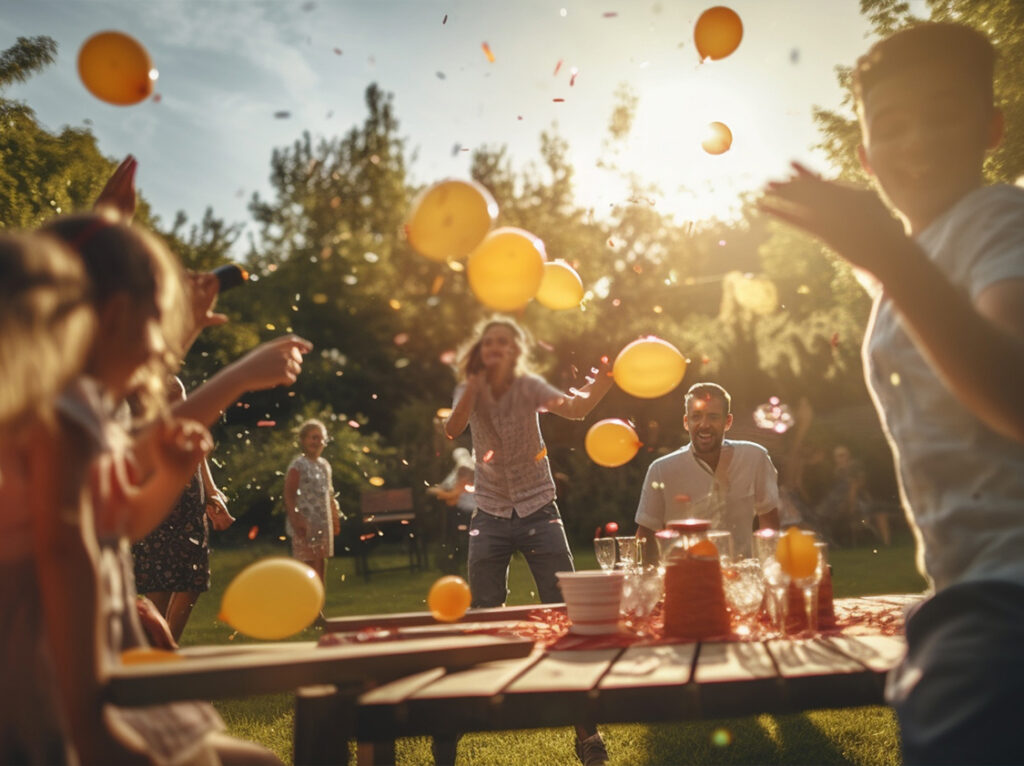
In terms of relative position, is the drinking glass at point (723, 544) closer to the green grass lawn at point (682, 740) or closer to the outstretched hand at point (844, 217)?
the outstretched hand at point (844, 217)

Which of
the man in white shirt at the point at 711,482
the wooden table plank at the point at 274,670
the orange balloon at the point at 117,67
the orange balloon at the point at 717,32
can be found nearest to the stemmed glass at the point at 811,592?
the wooden table plank at the point at 274,670

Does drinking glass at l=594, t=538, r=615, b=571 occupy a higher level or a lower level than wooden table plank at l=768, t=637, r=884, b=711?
higher

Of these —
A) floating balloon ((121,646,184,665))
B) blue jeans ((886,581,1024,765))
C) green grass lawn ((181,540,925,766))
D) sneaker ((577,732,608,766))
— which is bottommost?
green grass lawn ((181,540,925,766))

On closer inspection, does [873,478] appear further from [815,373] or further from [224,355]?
[224,355]

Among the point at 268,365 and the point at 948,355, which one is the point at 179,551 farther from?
the point at 948,355

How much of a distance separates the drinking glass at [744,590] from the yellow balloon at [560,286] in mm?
1785

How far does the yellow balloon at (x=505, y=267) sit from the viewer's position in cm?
334

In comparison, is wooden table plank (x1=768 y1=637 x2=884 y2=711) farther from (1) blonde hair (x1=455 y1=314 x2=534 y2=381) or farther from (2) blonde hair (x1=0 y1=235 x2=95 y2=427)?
(1) blonde hair (x1=455 y1=314 x2=534 y2=381)

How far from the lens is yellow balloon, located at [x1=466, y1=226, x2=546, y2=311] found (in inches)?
132

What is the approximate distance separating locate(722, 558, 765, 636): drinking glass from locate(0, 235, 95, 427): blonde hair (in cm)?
229

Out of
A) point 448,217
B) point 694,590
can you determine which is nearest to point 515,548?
point 694,590

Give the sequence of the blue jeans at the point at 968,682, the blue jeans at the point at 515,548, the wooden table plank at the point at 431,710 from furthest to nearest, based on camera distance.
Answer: the blue jeans at the point at 515,548 → the wooden table plank at the point at 431,710 → the blue jeans at the point at 968,682

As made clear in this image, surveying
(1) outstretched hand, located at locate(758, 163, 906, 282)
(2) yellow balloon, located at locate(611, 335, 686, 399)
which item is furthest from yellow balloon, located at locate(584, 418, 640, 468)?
(1) outstretched hand, located at locate(758, 163, 906, 282)

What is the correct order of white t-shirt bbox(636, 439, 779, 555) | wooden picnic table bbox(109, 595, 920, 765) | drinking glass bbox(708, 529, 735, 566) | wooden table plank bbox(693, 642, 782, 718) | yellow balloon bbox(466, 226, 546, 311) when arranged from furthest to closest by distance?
white t-shirt bbox(636, 439, 779, 555) → yellow balloon bbox(466, 226, 546, 311) → drinking glass bbox(708, 529, 735, 566) → wooden table plank bbox(693, 642, 782, 718) → wooden picnic table bbox(109, 595, 920, 765)
